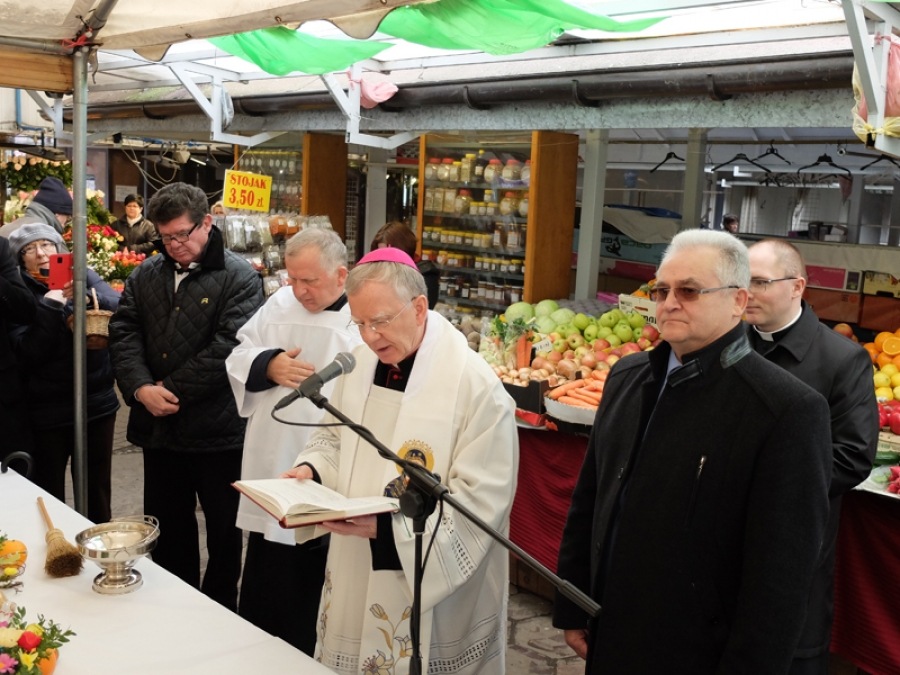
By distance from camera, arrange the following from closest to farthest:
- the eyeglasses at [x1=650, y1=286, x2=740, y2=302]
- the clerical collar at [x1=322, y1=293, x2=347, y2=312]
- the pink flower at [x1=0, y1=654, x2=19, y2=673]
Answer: the pink flower at [x1=0, y1=654, x2=19, y2=673] → the eyeglasses at [x1=650, y1=286, x2=740, y2=302] → the clerical collar at [x1=322, y1=293, x2=347, y2=312]

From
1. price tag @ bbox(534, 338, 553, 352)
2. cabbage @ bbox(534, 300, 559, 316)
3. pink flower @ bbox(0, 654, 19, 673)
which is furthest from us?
cabbage @ bbox(534, 300, 559, 316)

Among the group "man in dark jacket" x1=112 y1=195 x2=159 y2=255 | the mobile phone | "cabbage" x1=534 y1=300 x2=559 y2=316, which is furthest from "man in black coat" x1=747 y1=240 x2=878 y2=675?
"man in dark jacket" x1=112 y1=195 x2=159 y2=255

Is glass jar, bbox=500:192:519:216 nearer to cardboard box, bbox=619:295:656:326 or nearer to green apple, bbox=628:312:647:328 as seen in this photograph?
cardboard box, bbox=619:295:656:326

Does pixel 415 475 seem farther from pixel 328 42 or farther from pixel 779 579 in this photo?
pixel 328 42

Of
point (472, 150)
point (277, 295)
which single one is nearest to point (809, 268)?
point (472, 150)


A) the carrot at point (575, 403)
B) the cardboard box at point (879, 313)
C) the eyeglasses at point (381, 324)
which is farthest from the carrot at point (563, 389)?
the cardboard box at point (879, 313)

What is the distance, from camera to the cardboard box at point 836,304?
7.06 meters

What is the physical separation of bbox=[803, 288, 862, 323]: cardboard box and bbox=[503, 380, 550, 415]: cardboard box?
3877 mm

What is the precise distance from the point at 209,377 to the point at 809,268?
5794mm

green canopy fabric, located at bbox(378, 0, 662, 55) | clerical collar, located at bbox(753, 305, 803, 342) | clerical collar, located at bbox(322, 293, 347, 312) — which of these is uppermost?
green canopy fabric, located at bbox(378, 0, 662, 55)

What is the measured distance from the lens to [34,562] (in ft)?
8.06

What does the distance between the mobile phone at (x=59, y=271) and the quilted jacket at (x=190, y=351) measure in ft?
1.25

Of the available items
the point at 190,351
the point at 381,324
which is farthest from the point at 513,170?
the point at 381,324

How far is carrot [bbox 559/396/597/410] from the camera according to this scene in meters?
3.98
